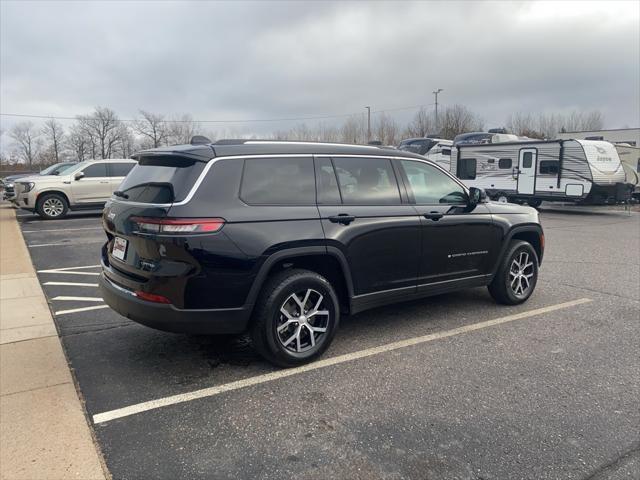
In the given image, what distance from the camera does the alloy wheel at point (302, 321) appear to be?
3.90m

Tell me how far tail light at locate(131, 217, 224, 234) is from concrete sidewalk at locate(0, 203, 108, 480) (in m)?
1.31

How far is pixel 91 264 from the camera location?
8.20 meters

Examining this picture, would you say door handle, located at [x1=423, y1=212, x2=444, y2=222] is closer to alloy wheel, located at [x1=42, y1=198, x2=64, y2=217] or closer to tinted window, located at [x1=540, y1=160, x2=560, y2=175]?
alloy wheel, located at [x1=42, y1=198, x2=64, y2=217]

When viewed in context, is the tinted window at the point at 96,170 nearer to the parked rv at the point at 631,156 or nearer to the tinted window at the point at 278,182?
the tinted window at the point at 278,182

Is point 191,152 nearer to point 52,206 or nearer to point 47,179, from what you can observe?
point 47,179

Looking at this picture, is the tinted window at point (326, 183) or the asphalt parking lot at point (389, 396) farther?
the tinted window at point (326, 183)

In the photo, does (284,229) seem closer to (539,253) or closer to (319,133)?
(539,253)

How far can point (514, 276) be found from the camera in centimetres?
567

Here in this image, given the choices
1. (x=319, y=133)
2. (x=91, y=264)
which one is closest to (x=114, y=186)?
(x=91, y=264)

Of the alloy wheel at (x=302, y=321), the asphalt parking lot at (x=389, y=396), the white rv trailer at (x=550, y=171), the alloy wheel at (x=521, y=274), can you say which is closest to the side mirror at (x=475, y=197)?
the alloy wheel at (x=521, y=274)

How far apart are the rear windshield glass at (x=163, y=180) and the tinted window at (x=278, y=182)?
0.38m

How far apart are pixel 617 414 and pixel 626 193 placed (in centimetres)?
1611

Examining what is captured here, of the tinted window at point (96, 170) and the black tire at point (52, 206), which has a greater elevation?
the tinted window at point (96, 170)

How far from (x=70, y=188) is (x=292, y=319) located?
43.3 ft
